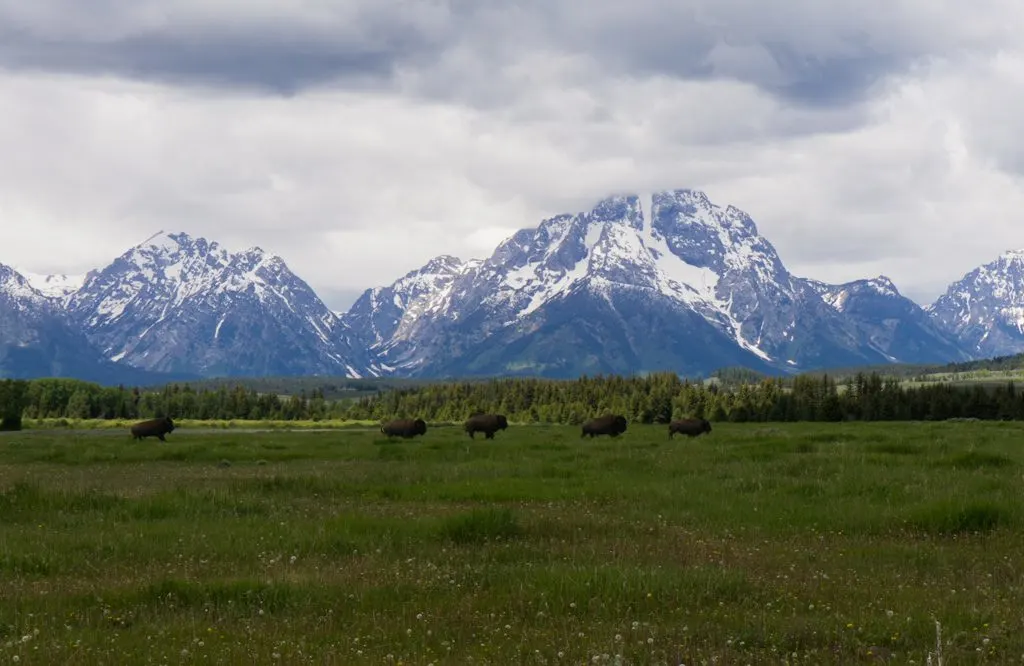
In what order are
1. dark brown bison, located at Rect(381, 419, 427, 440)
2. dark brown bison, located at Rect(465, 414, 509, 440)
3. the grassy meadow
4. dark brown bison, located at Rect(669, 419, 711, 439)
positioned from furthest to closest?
dark brown bison, located at Rect(381, 419, 427, 440), dark brown bison, located at Rect(465, 414, 509, 440), dark brown bison, located at Rect(669, 419, 711, 439), the grassy meadow

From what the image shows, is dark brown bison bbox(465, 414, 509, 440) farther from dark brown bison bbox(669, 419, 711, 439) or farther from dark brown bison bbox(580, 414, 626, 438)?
dark brown bison bbox(669, 419, 711, 439)

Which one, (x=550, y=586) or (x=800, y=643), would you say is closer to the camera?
(x=800, y=643)

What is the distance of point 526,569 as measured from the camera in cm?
1331

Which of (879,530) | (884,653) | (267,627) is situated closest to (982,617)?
(884,653)

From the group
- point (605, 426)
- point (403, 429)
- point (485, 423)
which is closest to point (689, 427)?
point (605, 426)

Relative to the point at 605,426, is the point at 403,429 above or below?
below

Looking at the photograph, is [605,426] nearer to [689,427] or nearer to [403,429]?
[689,427]

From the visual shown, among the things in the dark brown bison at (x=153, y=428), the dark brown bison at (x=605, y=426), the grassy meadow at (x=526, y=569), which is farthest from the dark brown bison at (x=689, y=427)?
the dark brown bison at (x=153, y=428)

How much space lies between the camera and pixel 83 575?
46.8ft

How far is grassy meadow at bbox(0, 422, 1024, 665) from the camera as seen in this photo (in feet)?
32.2

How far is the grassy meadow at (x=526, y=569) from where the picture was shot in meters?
9.82

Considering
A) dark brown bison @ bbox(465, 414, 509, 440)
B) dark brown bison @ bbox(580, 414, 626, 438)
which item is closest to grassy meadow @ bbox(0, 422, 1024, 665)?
dark brown bison @ bbox(580, 414, 626, 438)

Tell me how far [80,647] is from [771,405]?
164m

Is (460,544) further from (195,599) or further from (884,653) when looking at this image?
(884,653)
